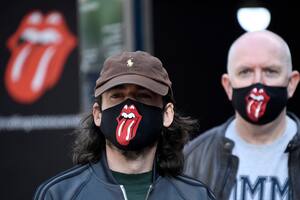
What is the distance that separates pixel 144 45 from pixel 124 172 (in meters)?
3.85

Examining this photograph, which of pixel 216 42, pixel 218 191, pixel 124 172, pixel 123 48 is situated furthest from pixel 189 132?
pixel 216 42

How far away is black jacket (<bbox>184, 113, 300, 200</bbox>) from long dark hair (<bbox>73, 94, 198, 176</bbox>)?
0.85 m

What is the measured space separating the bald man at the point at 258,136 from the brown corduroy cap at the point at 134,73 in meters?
1.16

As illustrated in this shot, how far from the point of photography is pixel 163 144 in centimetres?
328

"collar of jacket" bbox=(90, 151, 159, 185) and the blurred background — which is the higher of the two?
"collar of jacket" bbox=(90, 151, 159, 185)

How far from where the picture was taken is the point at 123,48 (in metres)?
6.68

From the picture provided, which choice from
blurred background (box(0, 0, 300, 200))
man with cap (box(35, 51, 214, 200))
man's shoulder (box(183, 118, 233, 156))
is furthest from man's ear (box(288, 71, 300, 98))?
blurred background (box(0, 0, 300, 200))

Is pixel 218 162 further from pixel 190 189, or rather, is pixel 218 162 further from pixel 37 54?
pixel 37 54

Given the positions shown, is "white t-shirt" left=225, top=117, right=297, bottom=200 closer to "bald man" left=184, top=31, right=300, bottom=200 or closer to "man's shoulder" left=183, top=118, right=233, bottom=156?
"bald man" left=184, top=31, right=300, bottom=200

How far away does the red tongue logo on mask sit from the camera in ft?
13.5

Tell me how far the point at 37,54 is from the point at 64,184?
3857 mm

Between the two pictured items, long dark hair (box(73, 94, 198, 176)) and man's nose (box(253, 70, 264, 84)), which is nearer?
long dark hair (box(73, 94, 198, 176))

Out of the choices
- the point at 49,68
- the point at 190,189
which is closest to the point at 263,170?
the point at 190,189

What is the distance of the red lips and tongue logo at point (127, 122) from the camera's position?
297 centimetres
